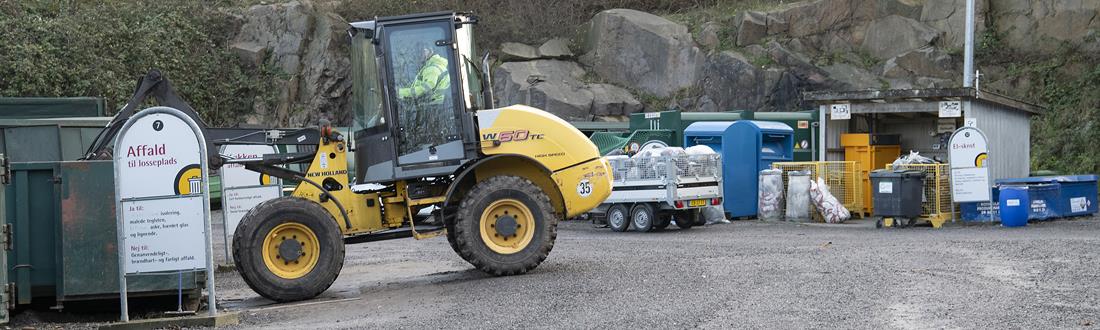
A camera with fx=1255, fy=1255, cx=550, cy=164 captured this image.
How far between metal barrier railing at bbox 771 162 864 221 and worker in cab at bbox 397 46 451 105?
38.7 feet

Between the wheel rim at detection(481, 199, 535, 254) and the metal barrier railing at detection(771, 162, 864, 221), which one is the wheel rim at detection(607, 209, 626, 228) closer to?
the metal barrier railing at detection(771, 162, 864, 221)

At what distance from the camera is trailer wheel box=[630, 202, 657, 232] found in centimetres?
2041

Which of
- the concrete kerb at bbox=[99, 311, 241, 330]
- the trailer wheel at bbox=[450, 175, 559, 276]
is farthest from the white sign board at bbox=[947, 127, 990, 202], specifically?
the concrete kerb at bbox=[99, 311, 241, 330]

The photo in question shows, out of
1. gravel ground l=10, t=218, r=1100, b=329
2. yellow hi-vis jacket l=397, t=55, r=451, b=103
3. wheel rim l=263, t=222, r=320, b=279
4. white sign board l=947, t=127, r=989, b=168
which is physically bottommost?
gravel ground l=10, t=218, r=1100, b=329

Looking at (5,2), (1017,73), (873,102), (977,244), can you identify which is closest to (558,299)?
(977,244)

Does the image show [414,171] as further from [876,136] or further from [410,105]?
[876,136]

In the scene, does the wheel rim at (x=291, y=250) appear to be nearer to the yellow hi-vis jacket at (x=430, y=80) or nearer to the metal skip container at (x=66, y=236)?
the metal skip container at (x=66, y=236)

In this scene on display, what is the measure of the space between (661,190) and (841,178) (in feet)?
15.7

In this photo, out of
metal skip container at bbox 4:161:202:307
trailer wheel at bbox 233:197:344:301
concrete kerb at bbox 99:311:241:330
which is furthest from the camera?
trailer wheel at bbox 233:197:344:301

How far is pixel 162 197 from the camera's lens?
9.99 m

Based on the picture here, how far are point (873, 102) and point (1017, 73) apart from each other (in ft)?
32.6

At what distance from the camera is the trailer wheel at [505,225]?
12633 mm

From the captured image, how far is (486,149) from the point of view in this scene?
12.8 m

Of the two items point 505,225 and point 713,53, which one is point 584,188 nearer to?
point 505,225
